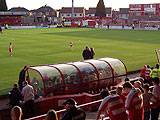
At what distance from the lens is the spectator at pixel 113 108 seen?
365 inches

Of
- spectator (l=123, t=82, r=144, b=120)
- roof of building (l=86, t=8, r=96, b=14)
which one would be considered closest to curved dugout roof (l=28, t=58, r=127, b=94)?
spectator (l=123, t=82, r=144, b=120)

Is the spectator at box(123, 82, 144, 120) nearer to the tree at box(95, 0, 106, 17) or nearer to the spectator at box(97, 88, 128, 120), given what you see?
the spectator at box(97, 88, 128, 120)

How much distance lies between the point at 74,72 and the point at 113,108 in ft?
26.6

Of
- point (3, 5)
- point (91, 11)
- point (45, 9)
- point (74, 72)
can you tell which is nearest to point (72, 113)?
point (74, 72)

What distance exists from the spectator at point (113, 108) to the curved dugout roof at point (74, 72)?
7140mm

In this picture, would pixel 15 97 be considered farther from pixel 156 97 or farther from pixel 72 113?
pixel 72 113

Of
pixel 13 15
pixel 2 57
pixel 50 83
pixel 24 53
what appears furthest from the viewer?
pixel 13 15

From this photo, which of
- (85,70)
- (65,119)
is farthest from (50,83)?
(65,119)

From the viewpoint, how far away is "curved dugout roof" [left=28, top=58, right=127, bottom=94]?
1638 cm

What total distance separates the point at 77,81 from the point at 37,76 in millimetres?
1906

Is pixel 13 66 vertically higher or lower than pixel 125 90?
lower

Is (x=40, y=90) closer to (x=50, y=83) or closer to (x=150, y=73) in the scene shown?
(x=50, y=83)

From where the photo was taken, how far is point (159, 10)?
13025cm

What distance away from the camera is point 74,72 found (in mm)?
17297
